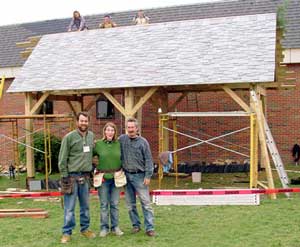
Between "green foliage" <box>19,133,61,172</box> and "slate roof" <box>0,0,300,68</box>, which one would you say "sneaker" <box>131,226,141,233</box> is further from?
"slate roof" <box>0,0,300,68</box>

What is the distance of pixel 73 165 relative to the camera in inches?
339

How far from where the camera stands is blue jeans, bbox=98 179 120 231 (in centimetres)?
881

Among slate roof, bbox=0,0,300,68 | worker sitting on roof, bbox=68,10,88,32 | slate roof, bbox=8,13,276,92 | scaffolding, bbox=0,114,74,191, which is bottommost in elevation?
scaffolding, bbox=0,114,74,191

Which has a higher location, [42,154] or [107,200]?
[42,154]

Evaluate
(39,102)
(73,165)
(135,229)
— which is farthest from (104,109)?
(73,165)

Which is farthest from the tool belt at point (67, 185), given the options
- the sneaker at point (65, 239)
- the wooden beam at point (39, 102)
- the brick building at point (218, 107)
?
the brick building at point (218, 107)

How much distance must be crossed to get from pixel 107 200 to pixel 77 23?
37.5 ft

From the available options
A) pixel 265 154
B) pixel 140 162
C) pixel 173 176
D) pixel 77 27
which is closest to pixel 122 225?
pixel 140 162

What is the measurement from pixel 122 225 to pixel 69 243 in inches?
58.2

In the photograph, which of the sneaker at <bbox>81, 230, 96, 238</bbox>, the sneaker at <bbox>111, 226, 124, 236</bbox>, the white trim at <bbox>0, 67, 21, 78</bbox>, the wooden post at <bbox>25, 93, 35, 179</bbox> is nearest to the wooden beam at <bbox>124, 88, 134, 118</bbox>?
the wooden post at <bbox>25, 93, 35, 179</bbox>

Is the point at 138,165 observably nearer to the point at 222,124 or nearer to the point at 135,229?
the point at 135,229

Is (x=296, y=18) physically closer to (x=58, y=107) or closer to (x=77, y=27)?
(x=77, y=27)

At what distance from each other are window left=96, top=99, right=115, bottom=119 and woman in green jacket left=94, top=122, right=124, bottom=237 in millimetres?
13222

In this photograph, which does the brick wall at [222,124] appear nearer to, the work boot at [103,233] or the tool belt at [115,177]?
the tool belt at [115,177]
